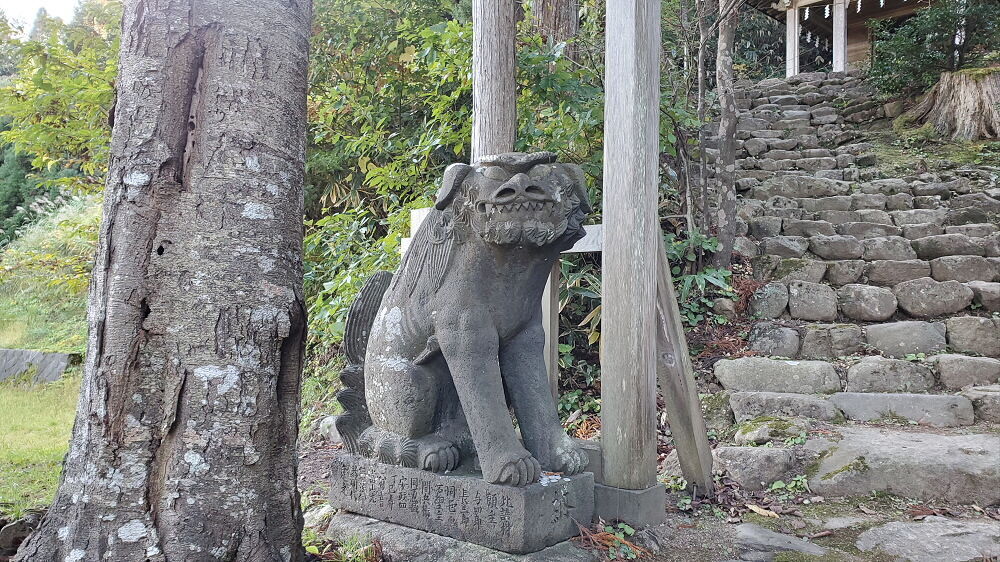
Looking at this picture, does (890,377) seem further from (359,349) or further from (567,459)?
(359,349)

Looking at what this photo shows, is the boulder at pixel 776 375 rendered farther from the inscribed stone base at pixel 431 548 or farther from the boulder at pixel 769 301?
the inscribed stone base at pixel 431 548

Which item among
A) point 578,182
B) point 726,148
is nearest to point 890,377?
point 726,148

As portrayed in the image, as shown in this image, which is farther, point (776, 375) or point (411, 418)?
point (776, 375)

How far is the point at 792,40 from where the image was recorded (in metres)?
13.2

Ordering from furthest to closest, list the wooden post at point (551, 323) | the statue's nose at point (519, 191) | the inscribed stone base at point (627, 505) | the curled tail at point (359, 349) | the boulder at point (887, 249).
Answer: the boulder at point (887, 249) < the wooden post at point (551, 323) < the curled tail at point (359, 349) < the inscribed stone base at point (627, 505) < the statue's nose at point (519, 191)

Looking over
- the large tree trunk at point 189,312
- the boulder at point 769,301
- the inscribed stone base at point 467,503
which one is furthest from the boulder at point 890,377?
the large tree trunk at point 189,312

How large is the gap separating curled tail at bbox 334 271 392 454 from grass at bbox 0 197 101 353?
5.57 metres

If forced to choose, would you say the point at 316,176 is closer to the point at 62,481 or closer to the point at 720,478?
the point at 720,478

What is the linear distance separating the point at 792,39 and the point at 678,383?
12207 millimetres

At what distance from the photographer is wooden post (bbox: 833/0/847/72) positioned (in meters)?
12.8

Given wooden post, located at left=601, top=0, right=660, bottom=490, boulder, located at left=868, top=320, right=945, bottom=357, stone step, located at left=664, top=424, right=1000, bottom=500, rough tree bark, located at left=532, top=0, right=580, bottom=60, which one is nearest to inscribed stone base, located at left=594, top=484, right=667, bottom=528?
wooden post, located at left=601, top=0, right=660, bottom=490

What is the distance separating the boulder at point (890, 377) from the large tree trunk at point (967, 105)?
503 cm

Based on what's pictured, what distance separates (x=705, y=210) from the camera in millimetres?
5344

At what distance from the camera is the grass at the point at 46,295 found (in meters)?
8.52
